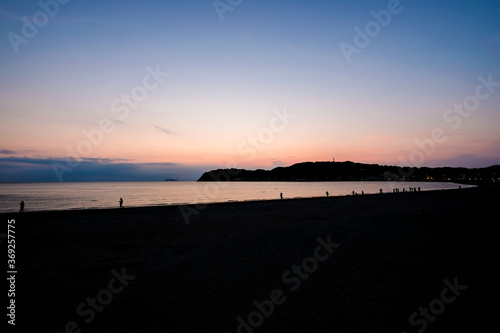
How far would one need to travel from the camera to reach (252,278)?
875 centimetres

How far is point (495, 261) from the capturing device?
32.7ft

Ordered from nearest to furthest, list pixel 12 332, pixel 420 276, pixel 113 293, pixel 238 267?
pixel 12 332
pixel 113 293
pixel 420 276
pixel 238 267

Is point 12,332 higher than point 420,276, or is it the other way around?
point 12,332

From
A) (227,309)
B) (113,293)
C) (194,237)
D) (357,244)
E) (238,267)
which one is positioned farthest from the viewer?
(194,237)

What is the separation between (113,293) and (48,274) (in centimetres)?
319

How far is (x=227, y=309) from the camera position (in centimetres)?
668

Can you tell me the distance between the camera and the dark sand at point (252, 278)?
6.12m

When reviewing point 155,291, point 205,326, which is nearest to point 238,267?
point 155,291

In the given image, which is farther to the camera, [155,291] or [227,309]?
[155,291]

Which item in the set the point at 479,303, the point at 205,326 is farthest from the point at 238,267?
the point at 479,303

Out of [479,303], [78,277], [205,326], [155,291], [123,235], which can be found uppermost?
[123,235]

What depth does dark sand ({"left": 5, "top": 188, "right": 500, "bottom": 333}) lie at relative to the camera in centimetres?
612

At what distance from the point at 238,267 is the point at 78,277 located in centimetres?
520

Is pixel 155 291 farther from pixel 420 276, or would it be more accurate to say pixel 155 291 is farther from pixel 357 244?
pixel 357 244
